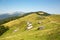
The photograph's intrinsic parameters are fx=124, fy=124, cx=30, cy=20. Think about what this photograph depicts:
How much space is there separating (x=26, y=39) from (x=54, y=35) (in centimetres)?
1178

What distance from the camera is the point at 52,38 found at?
48219 mm

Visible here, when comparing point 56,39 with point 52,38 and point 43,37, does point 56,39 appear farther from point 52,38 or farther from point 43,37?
point 43,37

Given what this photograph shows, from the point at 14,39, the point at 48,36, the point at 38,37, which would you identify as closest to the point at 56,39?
the point at 48,36

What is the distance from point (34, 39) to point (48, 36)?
19.3 feet

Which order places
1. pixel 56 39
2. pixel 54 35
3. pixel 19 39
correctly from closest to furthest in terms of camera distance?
pixel 56 39 < pixel 54 35 < pixel 19 39

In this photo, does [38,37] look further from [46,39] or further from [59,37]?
[59,37]

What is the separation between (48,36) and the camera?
2008 inches

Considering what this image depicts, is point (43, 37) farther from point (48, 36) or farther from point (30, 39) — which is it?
point (30, 39)

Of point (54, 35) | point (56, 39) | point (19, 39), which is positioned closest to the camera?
point (56, 39)

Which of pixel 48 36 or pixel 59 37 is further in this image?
pixel 48 36

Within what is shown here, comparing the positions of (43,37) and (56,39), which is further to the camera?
(43,37)

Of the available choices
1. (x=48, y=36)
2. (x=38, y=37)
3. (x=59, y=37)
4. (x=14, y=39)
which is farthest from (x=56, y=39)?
(x=14, y=39)

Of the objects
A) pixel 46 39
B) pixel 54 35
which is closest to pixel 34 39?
pixel 46 39

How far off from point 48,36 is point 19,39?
40.9 ft
